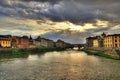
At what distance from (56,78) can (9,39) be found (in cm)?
10679

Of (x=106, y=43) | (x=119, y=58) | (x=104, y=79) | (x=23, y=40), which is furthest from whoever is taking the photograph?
(x=23, y=40)

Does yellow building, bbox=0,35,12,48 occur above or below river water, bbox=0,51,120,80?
above

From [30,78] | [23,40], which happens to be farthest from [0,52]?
[23,40]

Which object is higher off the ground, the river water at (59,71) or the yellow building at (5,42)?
the yellow building at (5,42)

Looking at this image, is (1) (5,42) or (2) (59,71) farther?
(1) (5,42)

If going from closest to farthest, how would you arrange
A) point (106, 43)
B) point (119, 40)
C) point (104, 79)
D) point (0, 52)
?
point (104, 79)
point (0, 52)
point (119, 40)
point (106, 43)

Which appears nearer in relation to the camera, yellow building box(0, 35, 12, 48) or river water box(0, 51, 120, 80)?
river water box(0, 51, 120, 80)

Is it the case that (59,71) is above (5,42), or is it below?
below

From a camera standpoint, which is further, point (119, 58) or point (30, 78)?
point (119, 58)

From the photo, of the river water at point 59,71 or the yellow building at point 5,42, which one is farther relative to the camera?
the yellow building at point 5,42

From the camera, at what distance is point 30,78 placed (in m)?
39.2

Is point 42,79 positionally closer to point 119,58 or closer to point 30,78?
point 30,78

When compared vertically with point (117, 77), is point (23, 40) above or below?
above

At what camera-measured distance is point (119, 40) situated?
119938 mm
